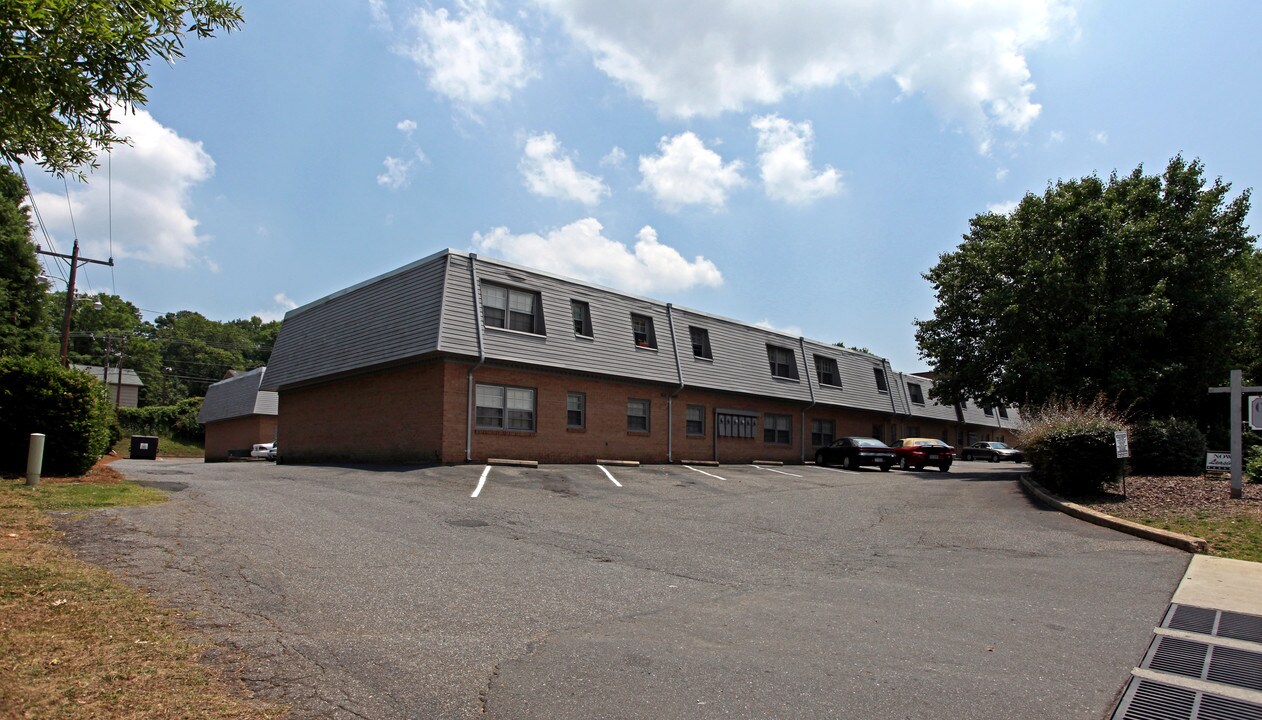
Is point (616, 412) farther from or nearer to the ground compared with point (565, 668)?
farther from the ground

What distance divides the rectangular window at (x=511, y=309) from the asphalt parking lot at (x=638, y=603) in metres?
8.85

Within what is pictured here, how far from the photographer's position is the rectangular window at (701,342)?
95.7 ft

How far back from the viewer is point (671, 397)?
27.2m

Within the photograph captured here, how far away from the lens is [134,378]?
261 feet

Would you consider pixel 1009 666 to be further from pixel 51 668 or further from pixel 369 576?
pixel 51 668

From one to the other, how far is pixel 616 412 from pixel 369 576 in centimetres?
1765

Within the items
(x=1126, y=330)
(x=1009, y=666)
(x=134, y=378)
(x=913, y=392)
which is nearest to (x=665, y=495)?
(x=1009, y=666)

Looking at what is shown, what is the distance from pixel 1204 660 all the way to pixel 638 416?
20.8 meters

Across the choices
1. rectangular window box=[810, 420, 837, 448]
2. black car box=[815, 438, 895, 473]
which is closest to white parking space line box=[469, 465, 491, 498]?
black car box=[815, 438, 895, 473]

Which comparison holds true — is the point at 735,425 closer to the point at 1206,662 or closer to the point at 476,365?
the point at 476,365

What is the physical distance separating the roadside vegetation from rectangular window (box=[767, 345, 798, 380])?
93.3 feet

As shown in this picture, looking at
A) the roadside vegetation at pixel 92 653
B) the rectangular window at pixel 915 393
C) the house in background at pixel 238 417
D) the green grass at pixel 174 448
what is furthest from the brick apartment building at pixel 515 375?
the green grass at pixel 174 448

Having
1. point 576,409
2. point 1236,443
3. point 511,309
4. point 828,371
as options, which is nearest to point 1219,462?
point 1236,443

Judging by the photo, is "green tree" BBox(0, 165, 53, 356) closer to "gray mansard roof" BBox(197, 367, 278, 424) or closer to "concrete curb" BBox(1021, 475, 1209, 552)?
"gray mansard roof" BBox(197, 367, 278, 424)
